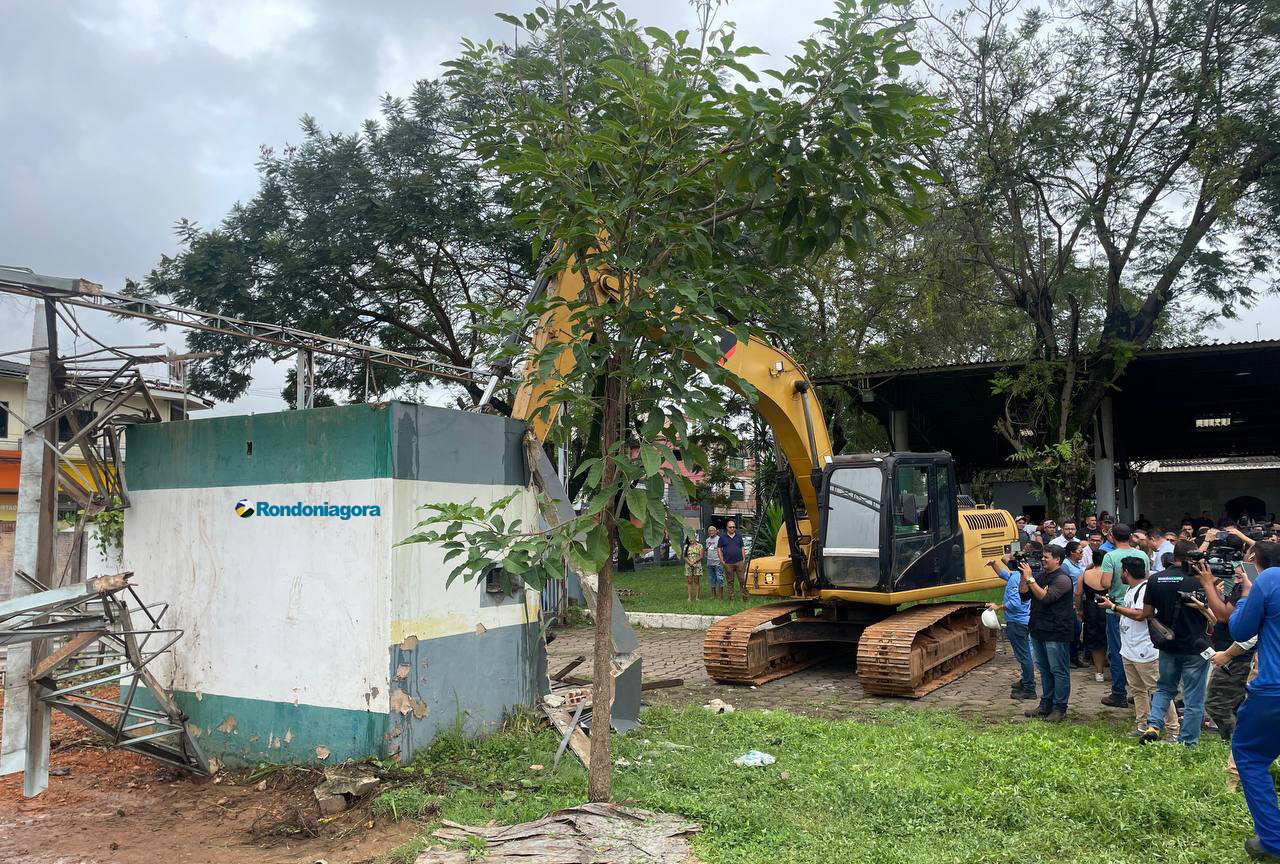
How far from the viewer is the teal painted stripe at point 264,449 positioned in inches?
303

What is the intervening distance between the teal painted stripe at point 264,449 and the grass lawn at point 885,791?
245 centimetres

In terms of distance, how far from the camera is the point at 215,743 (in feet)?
26.7

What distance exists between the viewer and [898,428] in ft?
75.4

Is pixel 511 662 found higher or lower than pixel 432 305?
lower

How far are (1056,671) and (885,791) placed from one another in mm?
3580

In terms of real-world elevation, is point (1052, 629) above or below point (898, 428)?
below

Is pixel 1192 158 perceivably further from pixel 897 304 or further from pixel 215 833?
pixel 215 833

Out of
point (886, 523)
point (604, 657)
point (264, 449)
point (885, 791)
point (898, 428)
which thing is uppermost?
point (898, 428)

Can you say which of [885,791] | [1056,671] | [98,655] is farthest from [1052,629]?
[98,655]

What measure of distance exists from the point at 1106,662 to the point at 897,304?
1484 cm

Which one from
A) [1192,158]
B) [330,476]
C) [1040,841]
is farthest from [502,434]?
[1192,158]

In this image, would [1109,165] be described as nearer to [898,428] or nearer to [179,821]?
[898,428]

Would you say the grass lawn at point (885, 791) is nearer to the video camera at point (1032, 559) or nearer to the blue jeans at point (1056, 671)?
the blue jeans at point (1056, 671)

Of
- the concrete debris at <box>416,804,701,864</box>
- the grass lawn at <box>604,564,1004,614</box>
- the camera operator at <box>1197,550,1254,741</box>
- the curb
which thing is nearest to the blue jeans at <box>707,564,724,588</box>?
the grass lawn at <box>604,564,1004,614</box>
